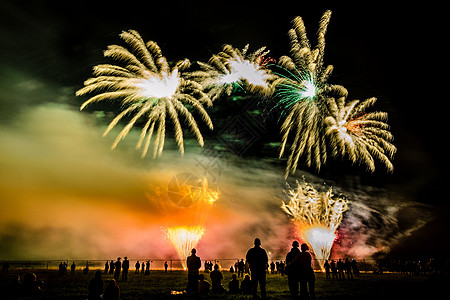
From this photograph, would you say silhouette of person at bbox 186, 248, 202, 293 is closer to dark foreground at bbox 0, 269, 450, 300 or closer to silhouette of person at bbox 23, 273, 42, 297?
dark foreground at bbox 0, 269, 450, 300

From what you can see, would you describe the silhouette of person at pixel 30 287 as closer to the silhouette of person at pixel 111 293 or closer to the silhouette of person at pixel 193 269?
the silhouette of person at pixel 111 293

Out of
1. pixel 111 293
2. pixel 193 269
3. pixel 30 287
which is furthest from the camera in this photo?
pixel 193 269

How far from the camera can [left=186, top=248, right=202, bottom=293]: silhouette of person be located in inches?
426

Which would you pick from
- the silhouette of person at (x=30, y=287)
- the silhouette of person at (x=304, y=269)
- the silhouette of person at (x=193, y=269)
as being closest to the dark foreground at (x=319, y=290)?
the silhouette of person at (x=30, y=287)

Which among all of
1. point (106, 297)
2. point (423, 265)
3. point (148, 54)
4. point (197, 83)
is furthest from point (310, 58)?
point (423, 265)

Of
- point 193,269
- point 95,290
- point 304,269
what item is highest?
point 304,269

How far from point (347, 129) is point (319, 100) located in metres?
2.75

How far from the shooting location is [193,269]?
10.9 metres

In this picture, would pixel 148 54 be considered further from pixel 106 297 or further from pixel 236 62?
pixel 106 297

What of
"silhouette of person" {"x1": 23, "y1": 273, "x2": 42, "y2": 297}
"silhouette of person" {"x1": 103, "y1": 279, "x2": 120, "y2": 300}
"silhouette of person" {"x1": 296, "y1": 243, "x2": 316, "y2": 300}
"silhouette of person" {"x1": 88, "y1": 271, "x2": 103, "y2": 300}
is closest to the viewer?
"silhouette of person" {"x1": 296, "y1": 243, "x2": 316, "y2": 300}

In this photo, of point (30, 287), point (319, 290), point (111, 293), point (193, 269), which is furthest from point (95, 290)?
point (319, 290)

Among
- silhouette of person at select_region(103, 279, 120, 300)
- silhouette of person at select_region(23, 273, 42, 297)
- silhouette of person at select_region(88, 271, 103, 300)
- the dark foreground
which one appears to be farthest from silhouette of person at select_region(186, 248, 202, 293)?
silhouette of person at select_region(23, 273, 42, 297)

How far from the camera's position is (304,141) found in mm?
21000

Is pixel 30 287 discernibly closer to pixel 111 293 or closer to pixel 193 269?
pixel 111 293
